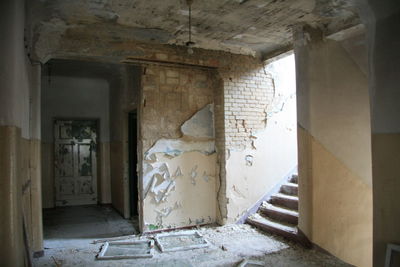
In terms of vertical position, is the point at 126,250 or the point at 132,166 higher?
the point at 132,166

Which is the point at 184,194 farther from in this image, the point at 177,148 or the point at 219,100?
the point at 219,100

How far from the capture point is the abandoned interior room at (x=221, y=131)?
277 cm

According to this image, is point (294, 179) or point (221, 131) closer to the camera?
point (221, 131)

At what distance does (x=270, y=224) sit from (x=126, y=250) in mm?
2168

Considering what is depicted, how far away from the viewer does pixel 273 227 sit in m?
4.54

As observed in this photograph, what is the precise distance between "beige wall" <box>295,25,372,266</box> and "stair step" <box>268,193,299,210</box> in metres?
0.81

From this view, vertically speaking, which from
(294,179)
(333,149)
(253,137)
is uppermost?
(253,137)

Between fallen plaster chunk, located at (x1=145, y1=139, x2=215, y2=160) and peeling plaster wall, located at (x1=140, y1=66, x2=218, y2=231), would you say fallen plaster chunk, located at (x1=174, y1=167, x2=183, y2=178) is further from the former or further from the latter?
fallen plaster chunk, located at (x1=145, y1=139, x2=215, y2=160)

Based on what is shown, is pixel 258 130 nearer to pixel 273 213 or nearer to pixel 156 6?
pixel 273 213

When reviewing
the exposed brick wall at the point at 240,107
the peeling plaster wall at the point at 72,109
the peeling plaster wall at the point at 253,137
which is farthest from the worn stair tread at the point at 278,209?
the peeling plaster wall at the point at 72,109

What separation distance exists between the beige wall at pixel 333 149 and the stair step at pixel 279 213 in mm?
525

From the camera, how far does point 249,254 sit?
3812 mm

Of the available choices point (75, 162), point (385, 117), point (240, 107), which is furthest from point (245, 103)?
point (75, 162)

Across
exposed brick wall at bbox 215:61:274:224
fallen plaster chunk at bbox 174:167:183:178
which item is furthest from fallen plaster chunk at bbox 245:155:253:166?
fallen plaster chunk at bbox 174:167:183:178
